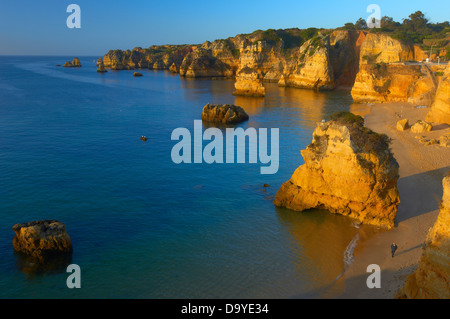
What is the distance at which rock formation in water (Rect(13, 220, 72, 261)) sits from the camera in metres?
18.1

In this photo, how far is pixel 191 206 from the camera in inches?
971

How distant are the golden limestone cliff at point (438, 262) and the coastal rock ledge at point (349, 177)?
32.7ft

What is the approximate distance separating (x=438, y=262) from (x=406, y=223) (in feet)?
36.6

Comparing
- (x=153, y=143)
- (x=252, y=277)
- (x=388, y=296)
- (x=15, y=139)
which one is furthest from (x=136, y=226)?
(x=15, y=139)

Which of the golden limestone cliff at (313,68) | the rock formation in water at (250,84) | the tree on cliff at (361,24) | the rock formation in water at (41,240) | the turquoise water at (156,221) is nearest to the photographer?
the turquoise water at (156,221)

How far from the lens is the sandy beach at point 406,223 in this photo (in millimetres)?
16266

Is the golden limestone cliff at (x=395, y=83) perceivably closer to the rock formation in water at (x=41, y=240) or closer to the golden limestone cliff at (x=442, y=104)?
the golden limestone cliff at (x=442, y=104)

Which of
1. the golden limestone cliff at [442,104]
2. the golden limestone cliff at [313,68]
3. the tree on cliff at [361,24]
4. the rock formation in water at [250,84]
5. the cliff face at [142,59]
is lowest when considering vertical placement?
the golden limestone cliff at [442,104]

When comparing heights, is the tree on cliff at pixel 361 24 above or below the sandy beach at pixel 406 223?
above

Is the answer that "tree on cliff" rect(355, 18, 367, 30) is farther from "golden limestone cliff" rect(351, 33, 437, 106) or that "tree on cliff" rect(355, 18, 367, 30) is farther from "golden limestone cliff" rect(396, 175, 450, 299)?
"golden limestone cliff" rect(396, 175, 450, 299)

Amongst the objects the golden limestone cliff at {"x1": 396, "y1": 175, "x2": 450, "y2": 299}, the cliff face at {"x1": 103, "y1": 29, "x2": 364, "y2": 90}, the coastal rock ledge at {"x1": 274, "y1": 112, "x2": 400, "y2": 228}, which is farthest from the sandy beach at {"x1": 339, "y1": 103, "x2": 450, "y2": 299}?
the cliff face at {"x1": 103, "y1": 29, "x2": 364, "y2": 90}

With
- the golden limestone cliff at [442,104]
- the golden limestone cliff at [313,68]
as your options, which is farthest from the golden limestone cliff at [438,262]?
the golden limestone cliff at [313,68]

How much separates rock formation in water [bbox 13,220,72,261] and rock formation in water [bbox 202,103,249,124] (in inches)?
1474
